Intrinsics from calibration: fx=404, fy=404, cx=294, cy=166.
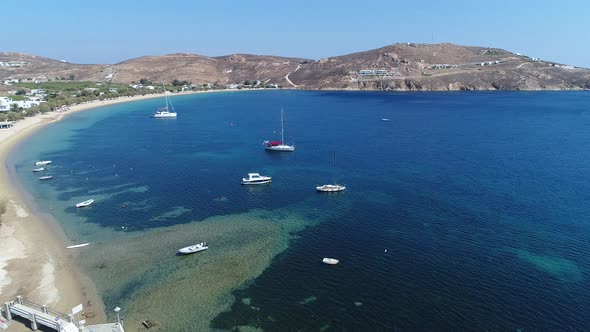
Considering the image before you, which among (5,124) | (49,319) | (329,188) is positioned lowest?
(329,188)

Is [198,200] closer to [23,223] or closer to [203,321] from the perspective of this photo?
[23,223]

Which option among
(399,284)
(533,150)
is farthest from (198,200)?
(533,150)

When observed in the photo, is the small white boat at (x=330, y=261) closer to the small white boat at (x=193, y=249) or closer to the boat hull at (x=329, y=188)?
the small white boat at (x=193, y=249)

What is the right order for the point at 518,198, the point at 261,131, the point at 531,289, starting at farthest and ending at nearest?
the point at 261,131
the point at 518,198
the point at 531,289

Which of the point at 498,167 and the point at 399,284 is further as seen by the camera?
the point at 498,167

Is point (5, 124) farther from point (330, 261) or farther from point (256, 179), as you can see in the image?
point (330, 261)

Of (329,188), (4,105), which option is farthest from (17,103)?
(329,188)
